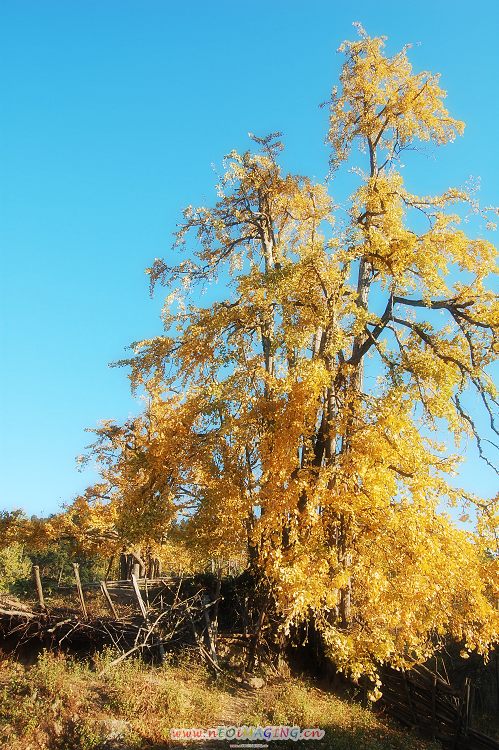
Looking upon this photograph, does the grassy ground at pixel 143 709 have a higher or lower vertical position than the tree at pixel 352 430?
lower

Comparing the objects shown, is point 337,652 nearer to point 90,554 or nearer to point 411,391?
point 411,391

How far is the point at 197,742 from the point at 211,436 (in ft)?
21.8

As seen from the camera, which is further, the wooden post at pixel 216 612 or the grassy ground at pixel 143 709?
the wooden post at pixel 216 612

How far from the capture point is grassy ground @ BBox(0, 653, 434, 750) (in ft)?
29.7

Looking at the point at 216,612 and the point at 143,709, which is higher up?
the point at 216,612

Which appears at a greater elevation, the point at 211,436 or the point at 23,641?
the point at 211,436

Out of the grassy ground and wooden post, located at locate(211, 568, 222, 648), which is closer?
the grassy ground

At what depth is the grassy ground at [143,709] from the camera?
9.05m

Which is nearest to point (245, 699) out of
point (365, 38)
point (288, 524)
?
point (288, 524)

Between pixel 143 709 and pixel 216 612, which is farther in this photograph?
pixel 216 612

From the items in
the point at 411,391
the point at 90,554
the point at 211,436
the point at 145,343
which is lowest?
the point at 90,554

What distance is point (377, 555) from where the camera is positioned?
11.4 meters

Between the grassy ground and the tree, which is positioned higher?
the tree

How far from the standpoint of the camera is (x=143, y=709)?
9883mm
